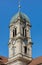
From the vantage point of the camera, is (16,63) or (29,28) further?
(29,28)

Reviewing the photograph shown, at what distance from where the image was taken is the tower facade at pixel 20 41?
69125 millimetres

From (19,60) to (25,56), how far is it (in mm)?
2061

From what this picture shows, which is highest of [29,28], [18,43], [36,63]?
[29,28]

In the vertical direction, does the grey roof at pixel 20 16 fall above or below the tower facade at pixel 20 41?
above

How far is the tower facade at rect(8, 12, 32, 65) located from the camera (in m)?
69.1

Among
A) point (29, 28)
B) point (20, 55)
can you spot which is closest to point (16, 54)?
point (20, 55)

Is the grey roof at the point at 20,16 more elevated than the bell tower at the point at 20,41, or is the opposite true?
the grey roof at the point at 20,16

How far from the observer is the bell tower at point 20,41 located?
69.1 m

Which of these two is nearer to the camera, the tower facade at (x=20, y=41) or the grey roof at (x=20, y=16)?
the tower facade at (x=20, y=41)

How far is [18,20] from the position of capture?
2854 inches

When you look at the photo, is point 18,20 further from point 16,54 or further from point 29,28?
point 16,54

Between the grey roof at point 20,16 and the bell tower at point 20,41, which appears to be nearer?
the bell tower at point 20,41

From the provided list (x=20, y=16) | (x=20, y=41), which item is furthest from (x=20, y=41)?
(x=20, y=16)

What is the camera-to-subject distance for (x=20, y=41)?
7038cm
